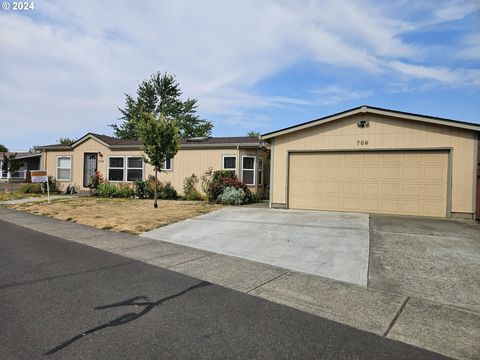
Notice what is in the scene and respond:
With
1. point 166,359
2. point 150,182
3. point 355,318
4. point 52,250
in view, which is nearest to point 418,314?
point 355,318

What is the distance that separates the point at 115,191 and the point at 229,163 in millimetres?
6932

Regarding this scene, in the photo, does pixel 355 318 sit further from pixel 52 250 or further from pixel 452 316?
pixel 52 250

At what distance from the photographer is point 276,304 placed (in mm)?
4453

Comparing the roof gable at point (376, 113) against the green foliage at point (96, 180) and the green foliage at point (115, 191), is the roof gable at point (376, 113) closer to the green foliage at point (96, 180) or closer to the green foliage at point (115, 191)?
the green foliage at point (115, 191)

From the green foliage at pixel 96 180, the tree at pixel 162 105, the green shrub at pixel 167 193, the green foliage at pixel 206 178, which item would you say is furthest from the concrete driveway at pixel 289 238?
the tree at pixel 162 105

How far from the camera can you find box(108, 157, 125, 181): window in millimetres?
20672

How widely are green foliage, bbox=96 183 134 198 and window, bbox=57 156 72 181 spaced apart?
404cm

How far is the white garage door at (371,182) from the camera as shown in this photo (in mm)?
12084

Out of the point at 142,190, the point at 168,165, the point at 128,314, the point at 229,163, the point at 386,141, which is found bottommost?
the point at 128,314

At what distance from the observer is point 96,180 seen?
816 inches

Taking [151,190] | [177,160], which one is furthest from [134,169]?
[177,160]

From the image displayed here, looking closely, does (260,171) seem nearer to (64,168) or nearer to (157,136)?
(157,136)

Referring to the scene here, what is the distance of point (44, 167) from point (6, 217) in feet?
40.0

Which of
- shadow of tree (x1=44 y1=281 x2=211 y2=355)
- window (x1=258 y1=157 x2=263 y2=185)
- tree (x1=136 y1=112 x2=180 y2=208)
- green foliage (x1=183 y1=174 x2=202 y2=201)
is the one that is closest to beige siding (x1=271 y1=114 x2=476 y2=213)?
window (x1=258 y1=157 x2=263 y2=185)
